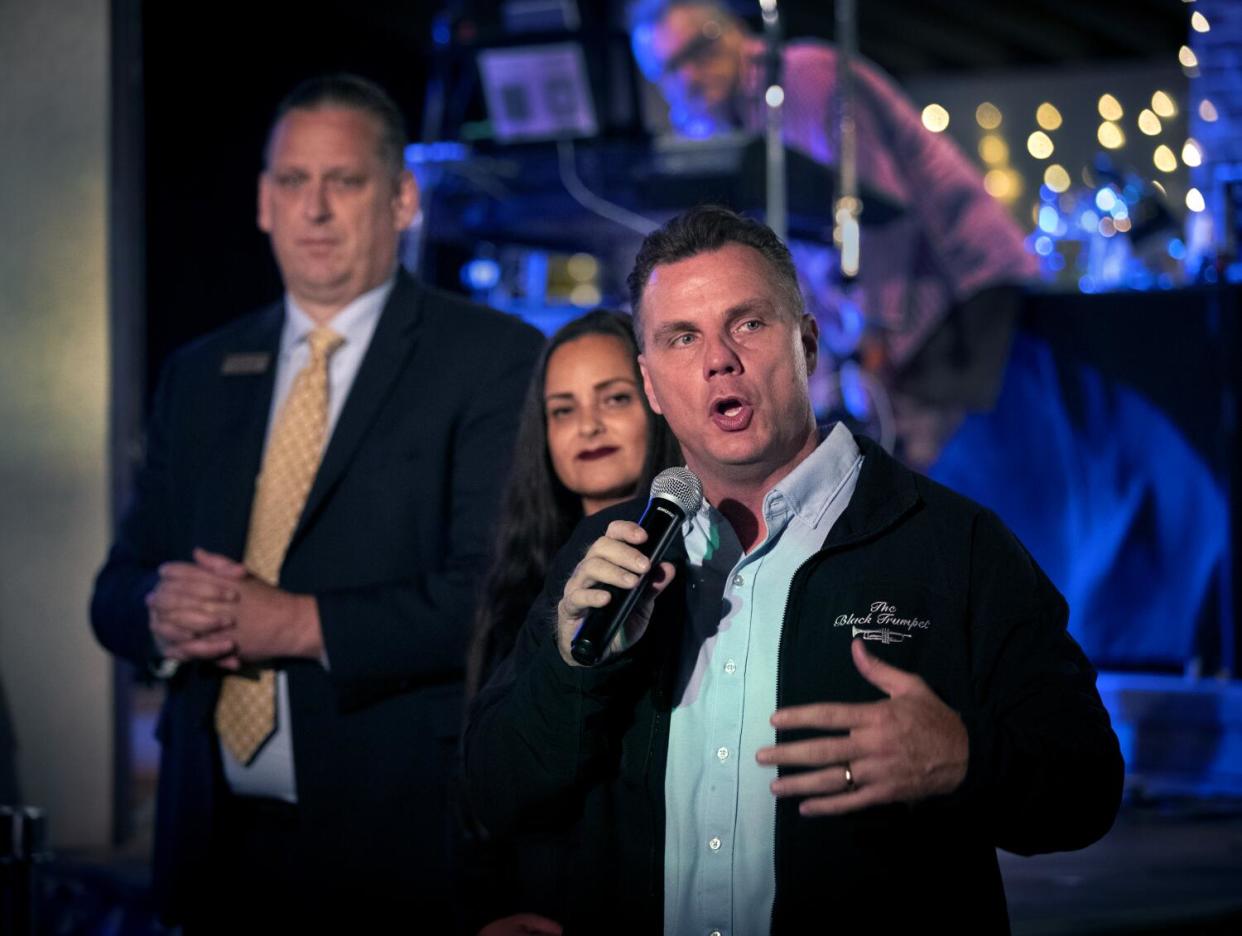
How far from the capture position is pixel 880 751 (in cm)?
130

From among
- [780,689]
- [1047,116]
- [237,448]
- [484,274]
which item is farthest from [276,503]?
[1047,116]

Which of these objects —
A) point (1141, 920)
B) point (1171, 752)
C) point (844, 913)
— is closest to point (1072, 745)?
point (844, 913)

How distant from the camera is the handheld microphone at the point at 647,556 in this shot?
4.54 feet

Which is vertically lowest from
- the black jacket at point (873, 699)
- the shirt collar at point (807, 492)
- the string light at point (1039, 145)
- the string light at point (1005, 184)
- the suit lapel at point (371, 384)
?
the black jacket at point (873, 699)

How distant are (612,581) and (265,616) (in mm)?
935

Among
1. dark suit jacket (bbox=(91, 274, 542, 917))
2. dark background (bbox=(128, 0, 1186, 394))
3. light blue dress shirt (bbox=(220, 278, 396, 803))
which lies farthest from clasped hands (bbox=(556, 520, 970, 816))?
dark background (bbox=(128, 0, 1186, 394))

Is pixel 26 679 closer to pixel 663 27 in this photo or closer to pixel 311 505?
pixel 311 505

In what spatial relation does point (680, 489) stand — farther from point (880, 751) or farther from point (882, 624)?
point (880, 751)

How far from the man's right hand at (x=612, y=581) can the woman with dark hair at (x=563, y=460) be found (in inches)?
20.9

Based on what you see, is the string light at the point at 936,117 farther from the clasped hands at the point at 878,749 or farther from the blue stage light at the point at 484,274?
the clasped hands at the point at 878,749

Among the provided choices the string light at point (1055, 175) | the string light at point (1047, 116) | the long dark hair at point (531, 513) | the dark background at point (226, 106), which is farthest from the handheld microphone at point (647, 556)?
the string light at point (1047, 116)

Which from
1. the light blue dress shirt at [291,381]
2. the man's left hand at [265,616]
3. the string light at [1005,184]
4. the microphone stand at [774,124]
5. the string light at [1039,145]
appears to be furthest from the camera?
the string light at [1005,184]

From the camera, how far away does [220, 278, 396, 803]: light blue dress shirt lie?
2242 mm

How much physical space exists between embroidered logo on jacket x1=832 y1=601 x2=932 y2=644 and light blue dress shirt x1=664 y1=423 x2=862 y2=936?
0.07 metres
